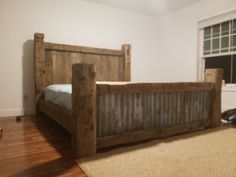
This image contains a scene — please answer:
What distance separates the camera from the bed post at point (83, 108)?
58.2 inches

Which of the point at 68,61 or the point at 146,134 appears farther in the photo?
the point at 68,61

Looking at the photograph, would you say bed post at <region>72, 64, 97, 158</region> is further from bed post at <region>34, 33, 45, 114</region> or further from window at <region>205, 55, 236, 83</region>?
window at <region>205, 55, 236, 83</region>

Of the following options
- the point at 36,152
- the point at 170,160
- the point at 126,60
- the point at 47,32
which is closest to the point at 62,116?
the point at 36,152

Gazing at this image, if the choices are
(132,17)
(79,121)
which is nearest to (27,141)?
(79,121)

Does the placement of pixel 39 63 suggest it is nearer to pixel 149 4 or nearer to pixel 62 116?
pixel 62 116

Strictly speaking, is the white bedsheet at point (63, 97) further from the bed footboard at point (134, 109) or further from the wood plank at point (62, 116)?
the bed footboard at point (134, 109)

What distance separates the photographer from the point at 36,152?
1.61 metres

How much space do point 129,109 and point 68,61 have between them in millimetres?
2003

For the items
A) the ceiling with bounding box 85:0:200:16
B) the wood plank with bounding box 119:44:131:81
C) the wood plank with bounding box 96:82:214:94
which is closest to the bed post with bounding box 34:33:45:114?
the ceiling with bounding box 85:0:200:16

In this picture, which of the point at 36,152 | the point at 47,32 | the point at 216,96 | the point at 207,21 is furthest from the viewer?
the point at 207,21

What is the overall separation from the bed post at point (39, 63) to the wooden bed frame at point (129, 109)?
0.02 metres

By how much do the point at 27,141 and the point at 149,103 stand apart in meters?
1.23

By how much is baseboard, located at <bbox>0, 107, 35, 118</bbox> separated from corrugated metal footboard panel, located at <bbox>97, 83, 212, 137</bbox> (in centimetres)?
206

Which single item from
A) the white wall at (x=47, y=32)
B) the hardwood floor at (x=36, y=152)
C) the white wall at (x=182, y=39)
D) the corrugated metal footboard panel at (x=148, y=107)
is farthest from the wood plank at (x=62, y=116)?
the white wall at (x=182, y=39)
